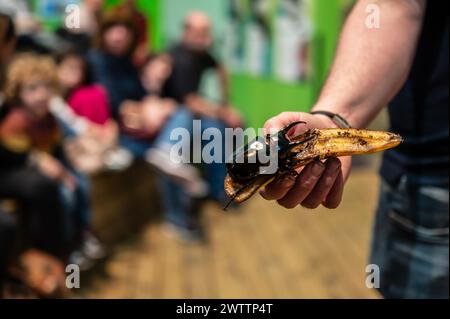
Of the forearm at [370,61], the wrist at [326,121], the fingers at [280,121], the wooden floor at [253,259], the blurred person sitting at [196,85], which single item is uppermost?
the blurred person sitting at [196,85]

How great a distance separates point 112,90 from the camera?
4.21 meters

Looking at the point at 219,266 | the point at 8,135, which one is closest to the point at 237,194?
the point at 8,135

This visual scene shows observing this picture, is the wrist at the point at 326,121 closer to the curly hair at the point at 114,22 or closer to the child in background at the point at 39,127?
the child in background at the point at 39,127

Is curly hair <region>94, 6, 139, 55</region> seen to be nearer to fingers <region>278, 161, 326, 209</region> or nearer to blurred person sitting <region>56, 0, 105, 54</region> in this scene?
blurred person sitting <region>56, 0, 105, 54</region>

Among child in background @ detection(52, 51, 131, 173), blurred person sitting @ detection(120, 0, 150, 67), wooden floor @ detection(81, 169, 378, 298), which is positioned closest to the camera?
wooden floor @ detection(81, 169, 378, 298)

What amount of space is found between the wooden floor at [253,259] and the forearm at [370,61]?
1.65m

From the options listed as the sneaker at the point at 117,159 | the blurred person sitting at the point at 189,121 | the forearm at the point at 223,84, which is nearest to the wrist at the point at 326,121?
the sneaker at the point at 117,159

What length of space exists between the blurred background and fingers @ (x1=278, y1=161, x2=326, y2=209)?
1497 mm

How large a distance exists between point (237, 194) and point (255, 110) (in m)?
5.49

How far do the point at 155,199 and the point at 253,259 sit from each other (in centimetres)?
126

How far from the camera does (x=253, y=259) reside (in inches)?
145

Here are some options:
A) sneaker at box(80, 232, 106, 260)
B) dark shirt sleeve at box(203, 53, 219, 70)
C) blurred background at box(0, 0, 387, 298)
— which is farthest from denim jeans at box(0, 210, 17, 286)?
dark shirt sleeve at box(203, 53, 219, 70)

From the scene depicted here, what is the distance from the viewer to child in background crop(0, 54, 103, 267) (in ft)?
9.74

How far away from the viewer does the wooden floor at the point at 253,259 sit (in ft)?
10.2
